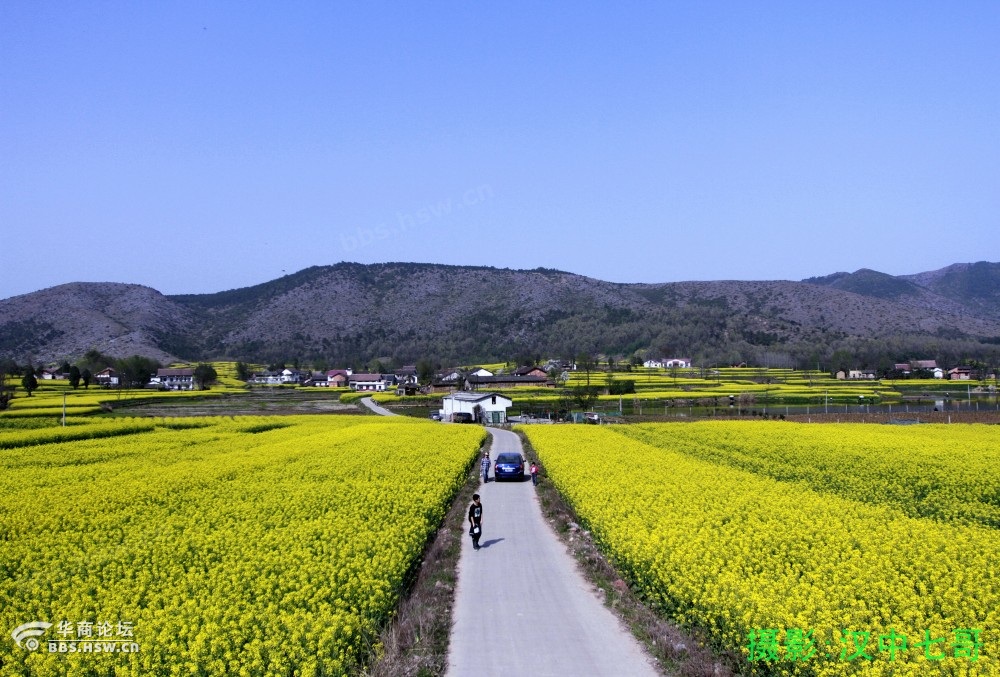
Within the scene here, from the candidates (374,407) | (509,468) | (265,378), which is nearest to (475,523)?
(509,468)

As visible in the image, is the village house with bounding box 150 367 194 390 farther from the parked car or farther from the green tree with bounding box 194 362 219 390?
the parked car

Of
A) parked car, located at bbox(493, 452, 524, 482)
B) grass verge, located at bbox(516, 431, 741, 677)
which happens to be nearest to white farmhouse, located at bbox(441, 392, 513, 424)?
parked car, located at bbox(493, 452, 524, 482)

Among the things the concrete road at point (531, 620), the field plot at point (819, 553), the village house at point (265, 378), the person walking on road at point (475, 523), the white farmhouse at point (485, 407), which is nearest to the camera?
the field plot at point (819, 553)

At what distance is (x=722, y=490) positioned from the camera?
18562mm

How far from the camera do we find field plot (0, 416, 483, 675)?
8.34m

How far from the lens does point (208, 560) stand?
12.1m

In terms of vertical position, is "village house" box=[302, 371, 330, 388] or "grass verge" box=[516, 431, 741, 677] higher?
"village house" box=[302, 371, 330, 388]

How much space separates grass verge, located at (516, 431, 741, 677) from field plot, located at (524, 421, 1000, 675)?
0.83 ft

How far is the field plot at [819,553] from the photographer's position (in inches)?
316

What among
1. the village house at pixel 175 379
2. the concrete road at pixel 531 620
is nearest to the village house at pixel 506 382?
the village house at pixel 175 379

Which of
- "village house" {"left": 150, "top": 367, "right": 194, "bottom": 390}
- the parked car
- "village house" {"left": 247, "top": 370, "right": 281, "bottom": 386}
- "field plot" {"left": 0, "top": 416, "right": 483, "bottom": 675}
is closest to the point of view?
"field plot" {"left": 0, "top": 416, "right": 483, "bottom": 675}

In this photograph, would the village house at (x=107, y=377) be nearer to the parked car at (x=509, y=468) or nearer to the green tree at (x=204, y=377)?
the green tree at (x=204, y=377)

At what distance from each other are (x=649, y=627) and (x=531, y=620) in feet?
6.54

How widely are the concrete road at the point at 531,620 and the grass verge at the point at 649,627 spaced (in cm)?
21
